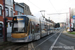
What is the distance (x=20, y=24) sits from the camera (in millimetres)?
12469

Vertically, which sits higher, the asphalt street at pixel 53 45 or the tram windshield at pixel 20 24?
the tram windshield at pixel 20 24

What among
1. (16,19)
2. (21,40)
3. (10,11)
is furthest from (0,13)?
(21,40)

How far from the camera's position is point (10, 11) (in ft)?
77.8

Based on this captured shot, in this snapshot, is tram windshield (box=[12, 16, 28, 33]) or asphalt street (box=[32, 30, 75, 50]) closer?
asphalt street (box=[32, 30, 75, 50])

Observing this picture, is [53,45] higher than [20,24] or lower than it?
lower

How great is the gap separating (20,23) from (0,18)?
393 inches

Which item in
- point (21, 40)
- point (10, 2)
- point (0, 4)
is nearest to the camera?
A: point (21, 40)

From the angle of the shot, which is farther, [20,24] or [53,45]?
[20,24]

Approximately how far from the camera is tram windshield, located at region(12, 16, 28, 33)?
12.4 metres

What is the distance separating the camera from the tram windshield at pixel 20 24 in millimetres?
12367

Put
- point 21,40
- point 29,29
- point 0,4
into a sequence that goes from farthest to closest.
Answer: point 0,4 → point 29,29 → point 21,40

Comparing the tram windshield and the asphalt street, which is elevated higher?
the tram windshield

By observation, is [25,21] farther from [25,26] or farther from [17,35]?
[17,35]

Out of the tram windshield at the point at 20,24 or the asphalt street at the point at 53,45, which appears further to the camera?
the tram windshield at the point at 20,24
